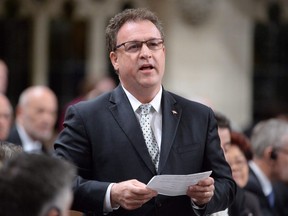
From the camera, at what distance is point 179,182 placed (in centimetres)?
409

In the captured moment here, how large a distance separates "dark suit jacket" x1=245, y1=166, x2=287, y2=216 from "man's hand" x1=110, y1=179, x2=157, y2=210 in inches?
92.7

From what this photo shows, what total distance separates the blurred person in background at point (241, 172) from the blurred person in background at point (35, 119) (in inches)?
93.3

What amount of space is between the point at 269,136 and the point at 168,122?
2486 mm

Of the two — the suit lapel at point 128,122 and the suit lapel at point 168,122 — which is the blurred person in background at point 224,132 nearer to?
the suit lapel at point 168,122

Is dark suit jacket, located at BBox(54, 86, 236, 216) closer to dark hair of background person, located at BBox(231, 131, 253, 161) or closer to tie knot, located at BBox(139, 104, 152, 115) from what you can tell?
tie knot, located at BBox(139, 104, 152, 115)

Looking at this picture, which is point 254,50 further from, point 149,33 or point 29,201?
point 29,201

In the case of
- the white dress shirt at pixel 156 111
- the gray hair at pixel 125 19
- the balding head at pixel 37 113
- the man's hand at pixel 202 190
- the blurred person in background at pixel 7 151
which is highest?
the gray hair at pixel 125 19

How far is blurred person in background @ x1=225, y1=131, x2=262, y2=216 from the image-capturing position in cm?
576

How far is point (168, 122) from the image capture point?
14.5ft

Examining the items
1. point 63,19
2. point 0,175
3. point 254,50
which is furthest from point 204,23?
point 0,175

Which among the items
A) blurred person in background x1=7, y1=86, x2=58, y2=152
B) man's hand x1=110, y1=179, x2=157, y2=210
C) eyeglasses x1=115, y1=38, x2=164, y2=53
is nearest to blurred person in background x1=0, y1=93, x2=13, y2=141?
blurred person in background x1=7, y1=86, x2=58, y2=152

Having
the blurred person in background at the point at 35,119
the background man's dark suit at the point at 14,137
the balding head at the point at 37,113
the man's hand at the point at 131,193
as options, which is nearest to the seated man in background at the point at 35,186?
the man's hand at the point at 131,193

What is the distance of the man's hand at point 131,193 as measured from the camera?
13.3ft

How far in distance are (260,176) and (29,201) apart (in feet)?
12.4
